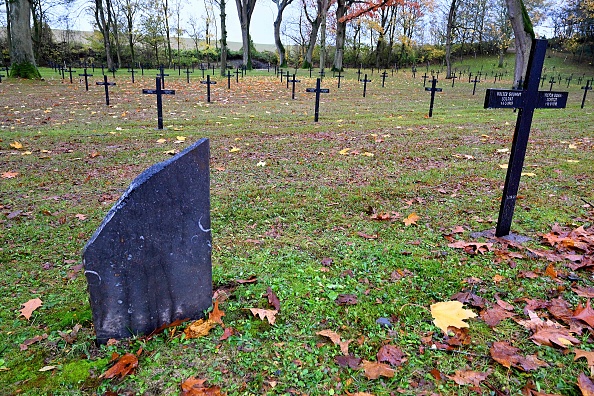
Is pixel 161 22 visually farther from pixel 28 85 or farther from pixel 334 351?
pixel 334 351

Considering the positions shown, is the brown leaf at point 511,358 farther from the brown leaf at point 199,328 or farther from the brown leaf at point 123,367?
the brown leaf at point 123,367

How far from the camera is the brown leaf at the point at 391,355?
2.13 m

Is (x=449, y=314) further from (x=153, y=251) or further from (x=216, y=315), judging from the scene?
(x=153, y=251)

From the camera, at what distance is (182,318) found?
239cm

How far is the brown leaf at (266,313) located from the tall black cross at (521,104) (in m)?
2.32

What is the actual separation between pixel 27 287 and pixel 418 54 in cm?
6252

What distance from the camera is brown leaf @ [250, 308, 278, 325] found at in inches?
97.5

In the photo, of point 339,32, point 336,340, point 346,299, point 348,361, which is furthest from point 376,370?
point 339,32

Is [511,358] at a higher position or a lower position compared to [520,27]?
lower

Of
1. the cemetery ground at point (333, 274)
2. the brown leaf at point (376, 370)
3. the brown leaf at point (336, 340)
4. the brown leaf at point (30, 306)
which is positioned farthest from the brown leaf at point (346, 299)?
the brown leaf at point (30, 306)

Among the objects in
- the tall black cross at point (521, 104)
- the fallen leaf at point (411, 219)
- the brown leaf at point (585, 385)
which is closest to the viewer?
the brown leaf at point (585, 385)

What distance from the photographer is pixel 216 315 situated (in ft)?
8.11

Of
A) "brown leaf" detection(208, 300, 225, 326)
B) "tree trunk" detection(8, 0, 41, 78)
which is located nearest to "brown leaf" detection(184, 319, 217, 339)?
"brown leaf" detection(208, 300, 225, 326)

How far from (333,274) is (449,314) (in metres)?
0.92
